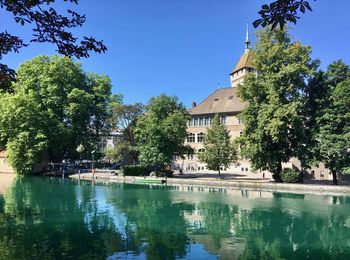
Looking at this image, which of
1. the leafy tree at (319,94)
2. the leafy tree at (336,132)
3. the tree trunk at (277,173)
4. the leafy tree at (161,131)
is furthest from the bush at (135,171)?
the leafy tree at (336,132)

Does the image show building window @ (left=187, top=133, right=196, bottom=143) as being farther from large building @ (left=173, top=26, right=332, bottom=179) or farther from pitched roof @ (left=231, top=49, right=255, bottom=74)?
pitched roof @ (left=231, top=49, right=255, bottom=74)

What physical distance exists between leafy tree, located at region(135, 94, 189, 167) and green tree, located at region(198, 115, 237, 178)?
13.6 feet

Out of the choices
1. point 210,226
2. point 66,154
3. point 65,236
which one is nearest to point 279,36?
point 210,226

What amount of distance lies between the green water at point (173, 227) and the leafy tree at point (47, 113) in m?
21.8

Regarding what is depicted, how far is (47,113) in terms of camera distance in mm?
55406

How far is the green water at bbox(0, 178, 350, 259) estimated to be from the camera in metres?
15.1

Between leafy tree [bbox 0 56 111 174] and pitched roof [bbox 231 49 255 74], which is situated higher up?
pitched roof [bbox 231 49 255 74]

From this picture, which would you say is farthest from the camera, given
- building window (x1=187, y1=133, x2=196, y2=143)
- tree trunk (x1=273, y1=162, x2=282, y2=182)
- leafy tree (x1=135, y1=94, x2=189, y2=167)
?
building window (x1=187, y1=133, x2=196, y2=143)

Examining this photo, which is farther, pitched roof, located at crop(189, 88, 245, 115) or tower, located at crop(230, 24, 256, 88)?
tower, located at crop(230, 24, 256, 88)

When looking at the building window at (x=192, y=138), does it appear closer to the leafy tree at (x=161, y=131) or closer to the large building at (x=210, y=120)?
the large building at (x=210, y=120)

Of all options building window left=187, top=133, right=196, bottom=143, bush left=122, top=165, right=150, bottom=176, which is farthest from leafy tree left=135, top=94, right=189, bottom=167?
building window left=187, top=133, right=196, bottom=143

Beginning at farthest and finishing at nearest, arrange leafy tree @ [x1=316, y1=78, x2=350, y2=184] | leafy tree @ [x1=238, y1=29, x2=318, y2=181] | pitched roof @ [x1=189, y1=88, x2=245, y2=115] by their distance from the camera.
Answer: pitched roof @ [x1=189, y1=88, x2=245, y2=115], leafy tree @ [x1=238, y1=29, x2=318, y2=181], leafy tree @ [x1=316, y1=78, x2=350, y2=184]

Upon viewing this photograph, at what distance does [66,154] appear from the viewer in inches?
2413

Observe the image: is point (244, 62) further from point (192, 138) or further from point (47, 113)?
point (47, 113)
